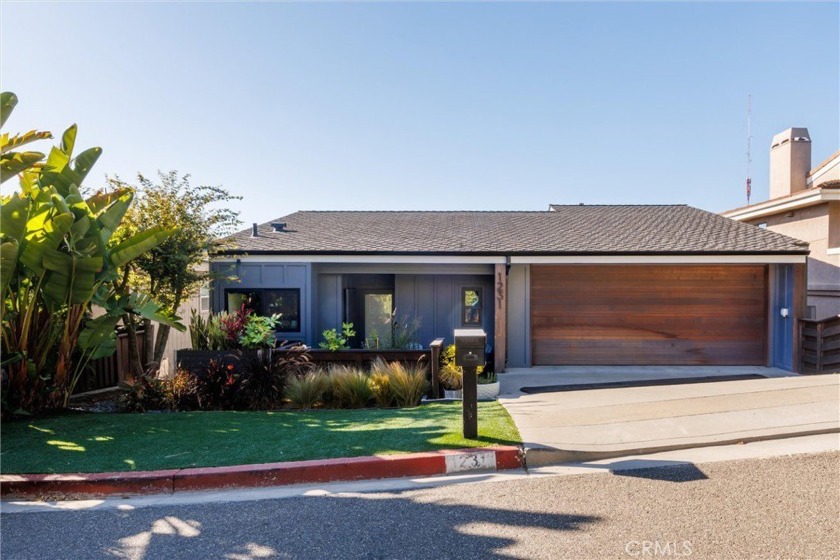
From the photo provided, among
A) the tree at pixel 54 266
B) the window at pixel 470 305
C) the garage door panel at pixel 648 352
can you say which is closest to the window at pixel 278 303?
the tree at pixel 54 266

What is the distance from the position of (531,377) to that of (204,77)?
972 cm

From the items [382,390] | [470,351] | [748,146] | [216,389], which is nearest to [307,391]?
[382,390]

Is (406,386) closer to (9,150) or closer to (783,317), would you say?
(9,150)

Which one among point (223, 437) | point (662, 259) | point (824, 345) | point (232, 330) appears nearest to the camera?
point (223, 437)

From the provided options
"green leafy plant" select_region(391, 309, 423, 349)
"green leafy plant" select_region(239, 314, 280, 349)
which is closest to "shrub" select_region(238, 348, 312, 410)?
"green leafy plant" select_region(239, 314, 280, 349)

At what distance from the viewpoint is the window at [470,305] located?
1227cm

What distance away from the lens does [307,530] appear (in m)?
3.56

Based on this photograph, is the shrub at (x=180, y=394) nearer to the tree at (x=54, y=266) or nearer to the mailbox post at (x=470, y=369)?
the tree at (x=54, y=266)

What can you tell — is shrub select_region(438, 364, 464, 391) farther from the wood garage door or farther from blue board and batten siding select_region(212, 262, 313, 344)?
blue board and batten siding select_region(212, 262, 313, 344)

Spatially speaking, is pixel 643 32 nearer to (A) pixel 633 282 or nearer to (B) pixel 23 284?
(A) pixel 633 282

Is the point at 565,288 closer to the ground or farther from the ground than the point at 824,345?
farther from the ground

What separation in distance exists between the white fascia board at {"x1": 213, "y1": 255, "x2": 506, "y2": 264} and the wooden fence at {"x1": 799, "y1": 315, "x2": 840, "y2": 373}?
6739 millimetres

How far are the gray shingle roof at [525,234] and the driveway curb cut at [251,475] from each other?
251 inches

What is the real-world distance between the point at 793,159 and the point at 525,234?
12479 mm
